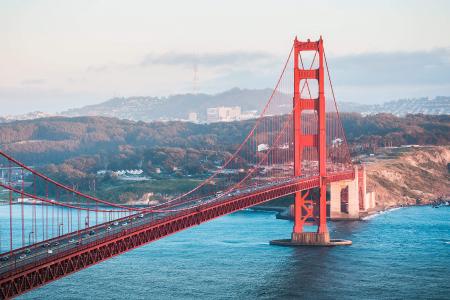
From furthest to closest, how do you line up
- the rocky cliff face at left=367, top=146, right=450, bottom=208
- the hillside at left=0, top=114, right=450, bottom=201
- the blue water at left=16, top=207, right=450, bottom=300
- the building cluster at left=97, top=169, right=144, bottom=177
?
the building cluster at left=97, top=169, right=144, bottom=177 < the hillside at left=0, top=114, right=450, bottom=201 < the rocky cliff face at left=367, top=146, right=450, bottom=208 < the blue water at left=16, top=207, right=450, bottom=300

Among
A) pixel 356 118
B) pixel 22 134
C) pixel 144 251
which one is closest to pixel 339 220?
pixel 144 251

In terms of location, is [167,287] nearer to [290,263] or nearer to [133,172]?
[290,263]

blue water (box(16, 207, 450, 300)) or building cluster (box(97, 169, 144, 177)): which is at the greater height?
building cluster (box(97, 169, 144, 177))

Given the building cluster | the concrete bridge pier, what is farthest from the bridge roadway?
the building cluster

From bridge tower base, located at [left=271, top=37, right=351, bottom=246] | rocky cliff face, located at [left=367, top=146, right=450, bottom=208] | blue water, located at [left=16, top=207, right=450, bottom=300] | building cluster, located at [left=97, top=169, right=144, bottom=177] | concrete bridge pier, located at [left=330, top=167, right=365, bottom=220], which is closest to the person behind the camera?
blue water, located at [left=16, top=207, right=450, bottom=300]

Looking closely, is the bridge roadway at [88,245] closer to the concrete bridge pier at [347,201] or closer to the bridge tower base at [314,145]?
the bridge tower base at [314,145]

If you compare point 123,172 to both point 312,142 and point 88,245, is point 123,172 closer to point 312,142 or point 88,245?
point 312,142

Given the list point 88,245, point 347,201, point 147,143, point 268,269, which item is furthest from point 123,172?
point 88,245

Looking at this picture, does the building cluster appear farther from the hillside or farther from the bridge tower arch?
the bridge tower arch
